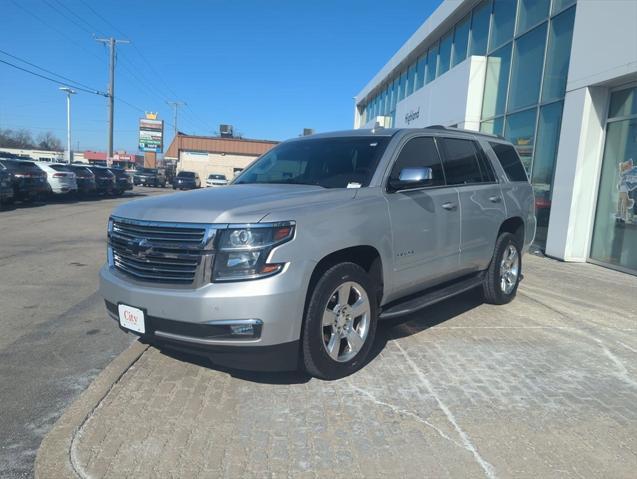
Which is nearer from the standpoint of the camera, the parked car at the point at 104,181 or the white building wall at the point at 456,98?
the white building wall at the point at 456,98

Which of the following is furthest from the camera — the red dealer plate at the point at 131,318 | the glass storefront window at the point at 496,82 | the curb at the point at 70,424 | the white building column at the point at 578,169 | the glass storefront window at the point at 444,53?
the glass storefront window at the point at 444,53

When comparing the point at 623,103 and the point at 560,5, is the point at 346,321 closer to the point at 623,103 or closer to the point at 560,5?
the point at 623,103

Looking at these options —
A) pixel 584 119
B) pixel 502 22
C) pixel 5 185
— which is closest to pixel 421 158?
pixel 584 119

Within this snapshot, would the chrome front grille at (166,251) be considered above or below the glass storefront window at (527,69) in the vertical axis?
below

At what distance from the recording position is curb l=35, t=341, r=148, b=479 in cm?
265

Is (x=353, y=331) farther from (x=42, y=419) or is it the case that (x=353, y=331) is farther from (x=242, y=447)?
(x=42, y=419)

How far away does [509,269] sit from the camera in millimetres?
6141

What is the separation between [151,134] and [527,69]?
2425 inches

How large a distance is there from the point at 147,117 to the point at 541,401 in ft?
232

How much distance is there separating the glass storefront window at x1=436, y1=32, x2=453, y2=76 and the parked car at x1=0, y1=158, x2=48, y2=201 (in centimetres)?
1548

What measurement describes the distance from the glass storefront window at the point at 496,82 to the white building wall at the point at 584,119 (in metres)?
3.27

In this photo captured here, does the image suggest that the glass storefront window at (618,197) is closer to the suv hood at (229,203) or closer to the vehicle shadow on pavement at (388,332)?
the vehicle shadow on pavement at (388,332)

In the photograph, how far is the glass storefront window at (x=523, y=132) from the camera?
11.1 meters

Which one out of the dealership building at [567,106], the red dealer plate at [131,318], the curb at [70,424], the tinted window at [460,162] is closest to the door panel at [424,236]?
the tinted window at [460,162]
